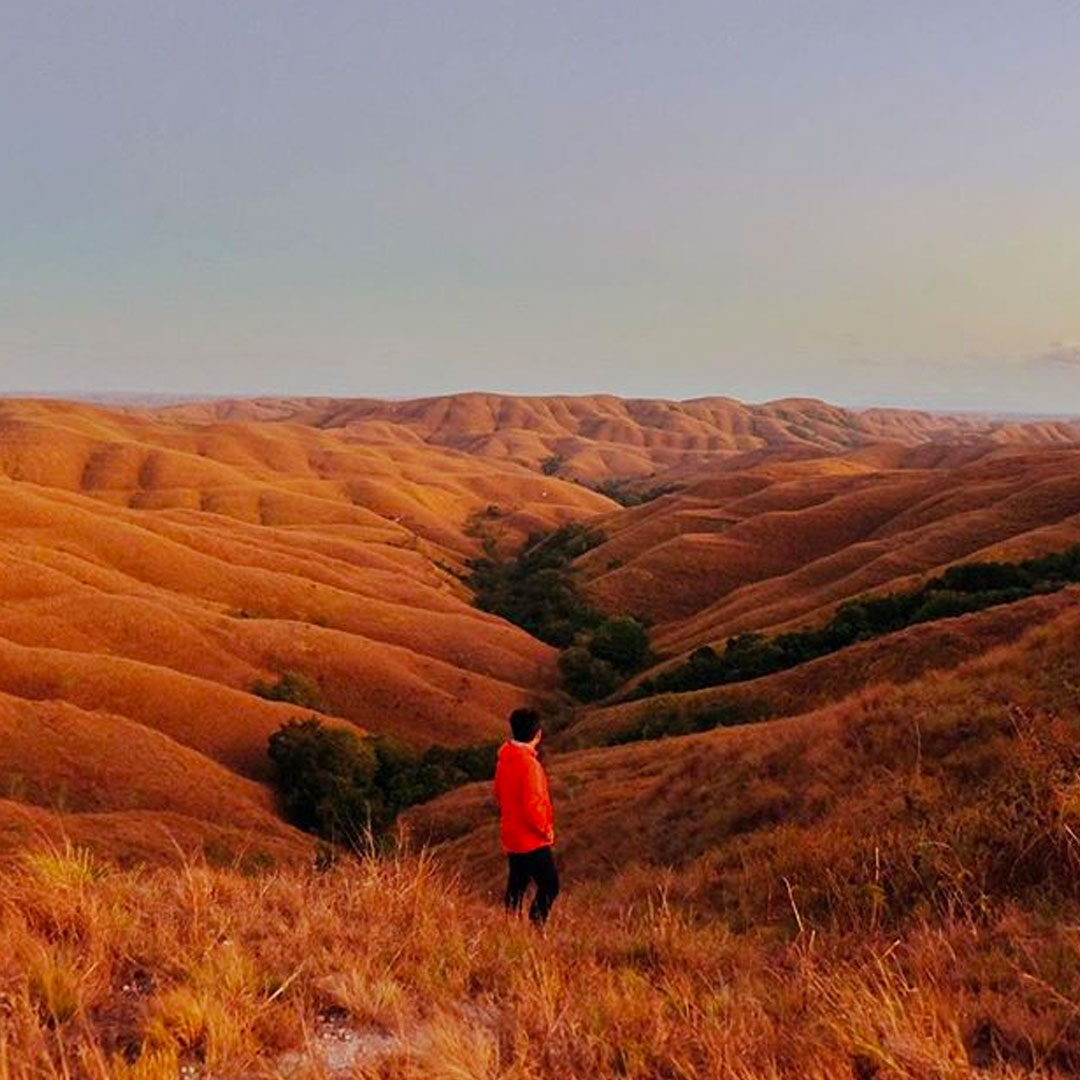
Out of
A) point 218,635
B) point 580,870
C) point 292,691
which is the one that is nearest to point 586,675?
point 292,691

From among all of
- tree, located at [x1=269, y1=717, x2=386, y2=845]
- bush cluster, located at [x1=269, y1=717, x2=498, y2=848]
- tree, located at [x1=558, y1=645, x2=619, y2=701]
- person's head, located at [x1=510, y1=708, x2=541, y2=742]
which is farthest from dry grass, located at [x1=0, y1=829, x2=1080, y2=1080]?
tree, located at [x1=558, y1=645, x2=619, y2=701]

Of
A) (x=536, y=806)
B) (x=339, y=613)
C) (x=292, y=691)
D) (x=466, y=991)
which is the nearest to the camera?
(x=466, y=991)

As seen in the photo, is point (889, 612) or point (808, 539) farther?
point (808, 539)

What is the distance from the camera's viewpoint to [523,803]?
8195mm

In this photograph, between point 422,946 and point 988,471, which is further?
point 988,471

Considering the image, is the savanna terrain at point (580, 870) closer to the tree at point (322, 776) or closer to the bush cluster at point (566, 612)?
the tree at point (322, 776)

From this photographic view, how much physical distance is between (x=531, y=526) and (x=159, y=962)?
150m

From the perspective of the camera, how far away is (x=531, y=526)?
155 metres

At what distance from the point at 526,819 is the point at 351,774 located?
37.7 metres

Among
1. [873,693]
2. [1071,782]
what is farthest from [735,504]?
[1071,782]

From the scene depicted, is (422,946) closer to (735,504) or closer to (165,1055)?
(165,1055)

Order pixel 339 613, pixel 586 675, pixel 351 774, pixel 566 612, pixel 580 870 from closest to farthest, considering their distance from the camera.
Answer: pixel 580 870 < pixel 351 774 < pixel 586 675 < pixel 339 613 < pixel 566 612

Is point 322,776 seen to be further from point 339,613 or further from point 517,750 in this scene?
point 517,750

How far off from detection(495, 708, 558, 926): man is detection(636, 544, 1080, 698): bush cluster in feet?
128
